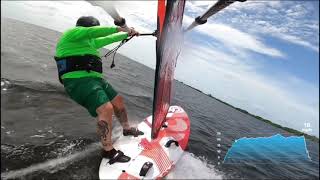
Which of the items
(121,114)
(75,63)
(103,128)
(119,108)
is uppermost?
(75,63)

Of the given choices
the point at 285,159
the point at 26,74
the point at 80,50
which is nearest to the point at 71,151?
the point at 80,50

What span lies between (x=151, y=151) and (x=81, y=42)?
307 centimetres

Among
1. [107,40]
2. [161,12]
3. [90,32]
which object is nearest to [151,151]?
[107,40]

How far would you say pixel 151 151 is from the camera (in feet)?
24.7

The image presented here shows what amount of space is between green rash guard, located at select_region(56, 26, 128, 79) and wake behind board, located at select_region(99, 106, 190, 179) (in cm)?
197

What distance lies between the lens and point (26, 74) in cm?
1320

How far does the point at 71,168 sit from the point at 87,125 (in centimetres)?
302

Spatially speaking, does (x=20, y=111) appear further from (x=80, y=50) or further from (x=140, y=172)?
(x=140, y=172)

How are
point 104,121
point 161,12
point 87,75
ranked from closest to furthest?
point 161,12
point 104,121
point 87,75

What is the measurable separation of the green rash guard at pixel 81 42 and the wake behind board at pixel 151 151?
1.97 metres

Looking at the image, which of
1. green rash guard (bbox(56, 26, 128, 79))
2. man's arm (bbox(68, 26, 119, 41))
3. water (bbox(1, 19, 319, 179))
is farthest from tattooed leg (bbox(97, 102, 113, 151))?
man's arm (bbox(68, 26, 119, 41))

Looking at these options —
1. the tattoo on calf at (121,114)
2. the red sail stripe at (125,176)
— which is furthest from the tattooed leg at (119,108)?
the red sail stripe at (125,176)

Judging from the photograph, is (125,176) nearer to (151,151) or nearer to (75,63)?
(151,151)

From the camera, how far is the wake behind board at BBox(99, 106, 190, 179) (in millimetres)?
6453
